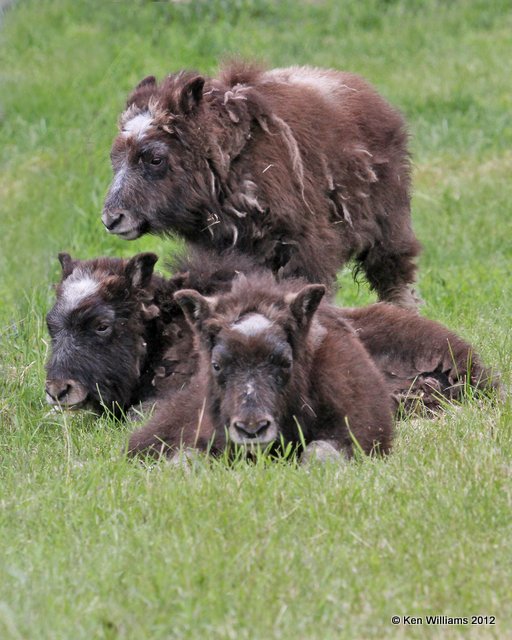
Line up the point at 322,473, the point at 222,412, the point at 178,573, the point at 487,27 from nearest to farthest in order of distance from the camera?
1. the point at 178,573
2. the point at 322,473
3. the point at 222,412
4. the point at 487,27

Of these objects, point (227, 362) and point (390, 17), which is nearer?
point (227, 362)

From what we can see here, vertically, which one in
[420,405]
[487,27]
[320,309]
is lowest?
[487,27]

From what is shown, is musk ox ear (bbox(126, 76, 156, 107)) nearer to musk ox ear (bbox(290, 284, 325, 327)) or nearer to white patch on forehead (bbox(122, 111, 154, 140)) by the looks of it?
white patch on forehead (bbox(122, 111, 154, 140))

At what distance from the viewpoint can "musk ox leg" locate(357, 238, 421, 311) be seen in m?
10.7

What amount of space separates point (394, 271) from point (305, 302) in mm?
3875

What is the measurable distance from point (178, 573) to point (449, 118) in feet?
47.1

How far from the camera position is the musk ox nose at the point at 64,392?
8656 mm

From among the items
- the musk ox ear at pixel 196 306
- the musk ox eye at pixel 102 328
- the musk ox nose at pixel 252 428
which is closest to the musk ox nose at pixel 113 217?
the musk ox eye at pixel 102 328

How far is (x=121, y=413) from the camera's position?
8828 millimetres

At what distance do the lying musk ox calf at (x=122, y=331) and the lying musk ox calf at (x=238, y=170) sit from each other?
290mm

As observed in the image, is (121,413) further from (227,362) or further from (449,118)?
(449,118)

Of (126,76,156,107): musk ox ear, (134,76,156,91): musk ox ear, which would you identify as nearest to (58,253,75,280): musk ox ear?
(126,76,156,107): musk ox ear

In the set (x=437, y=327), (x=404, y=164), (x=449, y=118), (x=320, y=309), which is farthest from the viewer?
(x=449, y=118)

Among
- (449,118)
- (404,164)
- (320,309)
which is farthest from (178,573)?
(449,118)
